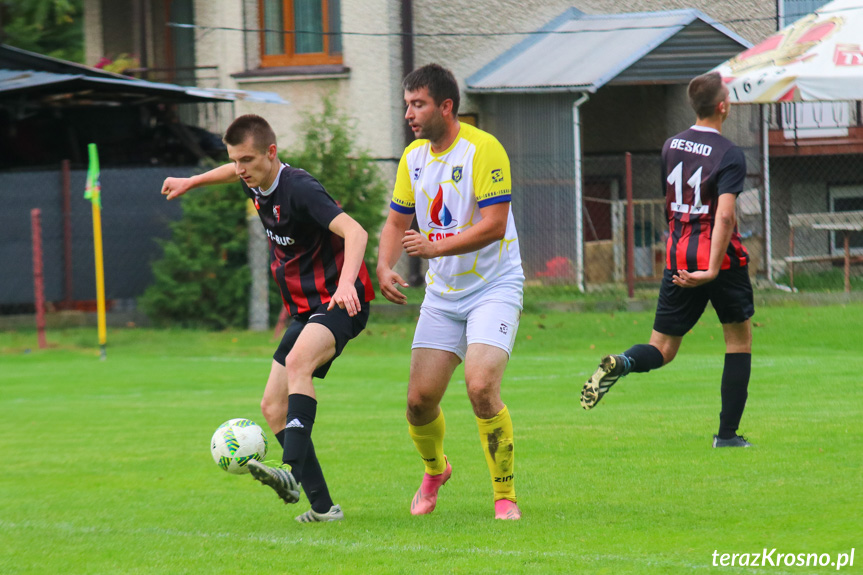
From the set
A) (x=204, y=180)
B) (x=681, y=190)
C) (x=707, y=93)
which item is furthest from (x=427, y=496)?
(x=707, y=93)

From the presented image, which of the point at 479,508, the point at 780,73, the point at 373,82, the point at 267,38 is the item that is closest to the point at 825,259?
the point at 780,73

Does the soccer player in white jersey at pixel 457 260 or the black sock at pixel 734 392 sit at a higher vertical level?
the soccer player in white jersey at pixel 457 260

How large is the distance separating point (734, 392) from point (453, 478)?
1.79 meters

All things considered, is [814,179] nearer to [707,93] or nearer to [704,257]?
[707,93]

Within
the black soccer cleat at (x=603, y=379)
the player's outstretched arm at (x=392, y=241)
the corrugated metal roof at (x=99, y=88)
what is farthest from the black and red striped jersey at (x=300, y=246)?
the corrugated metal roof at (x=99, y=88)

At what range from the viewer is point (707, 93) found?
716 cm

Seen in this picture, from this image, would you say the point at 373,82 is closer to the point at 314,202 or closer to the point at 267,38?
the point at 267,38

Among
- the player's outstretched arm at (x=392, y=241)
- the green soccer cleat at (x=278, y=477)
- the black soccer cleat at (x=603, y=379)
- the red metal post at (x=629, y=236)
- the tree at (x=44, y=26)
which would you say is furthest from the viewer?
the tree at (x=44, y=26)

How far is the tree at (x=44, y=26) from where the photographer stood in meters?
27.2

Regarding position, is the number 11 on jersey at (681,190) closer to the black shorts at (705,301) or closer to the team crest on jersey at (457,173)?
the black shorts at (705,301)

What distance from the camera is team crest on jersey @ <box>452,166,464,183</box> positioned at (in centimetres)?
569

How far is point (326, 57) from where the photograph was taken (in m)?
22.2

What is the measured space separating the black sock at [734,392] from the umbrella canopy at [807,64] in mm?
10826

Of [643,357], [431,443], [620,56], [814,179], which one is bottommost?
[431,443]
